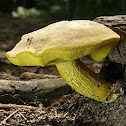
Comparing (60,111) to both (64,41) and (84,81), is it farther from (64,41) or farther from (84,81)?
(64,41)

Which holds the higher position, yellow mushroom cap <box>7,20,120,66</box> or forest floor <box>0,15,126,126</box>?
yellow mushroom cap <box>7,20,120,66</box>

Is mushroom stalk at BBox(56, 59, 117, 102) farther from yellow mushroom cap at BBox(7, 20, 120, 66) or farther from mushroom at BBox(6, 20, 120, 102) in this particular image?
yellow mushroom cap at BBox(7, 20, 120, 66)

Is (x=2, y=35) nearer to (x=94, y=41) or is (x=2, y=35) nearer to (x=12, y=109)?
(x=12, y=109)

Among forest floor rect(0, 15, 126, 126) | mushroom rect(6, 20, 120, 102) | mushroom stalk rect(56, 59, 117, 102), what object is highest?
mushroom rect(6, 20, 120, 102)

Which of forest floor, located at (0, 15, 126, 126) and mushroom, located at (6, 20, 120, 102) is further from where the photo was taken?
forest floor, located at (0, 15, 126, 126)

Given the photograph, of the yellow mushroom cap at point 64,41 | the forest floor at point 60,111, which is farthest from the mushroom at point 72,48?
the forest floor at point 60,111

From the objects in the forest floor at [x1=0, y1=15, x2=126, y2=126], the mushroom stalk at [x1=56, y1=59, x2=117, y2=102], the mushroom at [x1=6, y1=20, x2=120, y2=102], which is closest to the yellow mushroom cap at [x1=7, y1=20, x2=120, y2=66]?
the mushroom at [x1=6, y1=20, x2=120, y2=102]

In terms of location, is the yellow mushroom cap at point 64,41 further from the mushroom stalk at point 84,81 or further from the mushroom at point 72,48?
the mushroom stalk at point 84,81

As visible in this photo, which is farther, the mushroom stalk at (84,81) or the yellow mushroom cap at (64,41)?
the mushroom stalk at (84,81)
